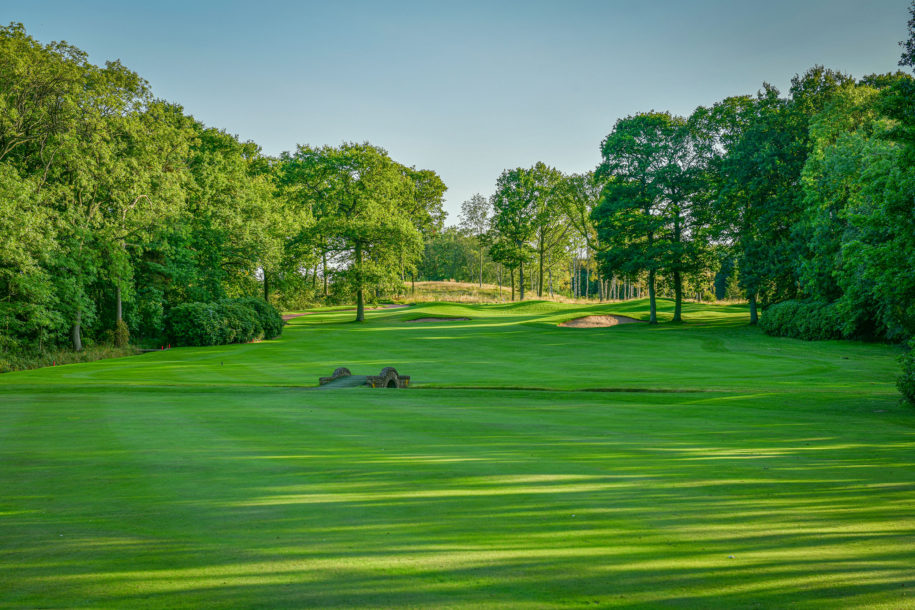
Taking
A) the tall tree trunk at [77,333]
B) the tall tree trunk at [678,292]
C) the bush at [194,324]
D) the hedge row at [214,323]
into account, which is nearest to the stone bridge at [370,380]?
the bush at [194,324]

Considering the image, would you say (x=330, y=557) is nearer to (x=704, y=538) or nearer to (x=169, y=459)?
(x=704, y=538)

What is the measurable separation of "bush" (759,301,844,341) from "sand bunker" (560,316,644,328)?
40.7ft

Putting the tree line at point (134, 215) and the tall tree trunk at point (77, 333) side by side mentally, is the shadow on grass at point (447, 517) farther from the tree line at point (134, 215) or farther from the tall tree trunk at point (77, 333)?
the tall tree trunk at point (77, 333)

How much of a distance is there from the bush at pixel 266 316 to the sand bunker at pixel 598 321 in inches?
951

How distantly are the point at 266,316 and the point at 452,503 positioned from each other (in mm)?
37984

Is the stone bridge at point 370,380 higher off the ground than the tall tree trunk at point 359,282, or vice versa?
the tall tree trunk at point 359,282

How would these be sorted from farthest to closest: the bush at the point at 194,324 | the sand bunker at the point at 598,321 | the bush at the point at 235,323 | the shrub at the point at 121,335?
the sand bunker at the point at 598,321, the bush at the point at 235,323, the bush at the point at 194,324, the shrub at the point at 121,335

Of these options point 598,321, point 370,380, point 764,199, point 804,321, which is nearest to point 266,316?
point 370,380

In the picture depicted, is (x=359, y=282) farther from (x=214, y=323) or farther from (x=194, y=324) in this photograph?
(x=194, y=324)

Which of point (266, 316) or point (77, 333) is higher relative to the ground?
point (266, 316)

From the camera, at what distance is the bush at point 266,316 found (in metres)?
40.8

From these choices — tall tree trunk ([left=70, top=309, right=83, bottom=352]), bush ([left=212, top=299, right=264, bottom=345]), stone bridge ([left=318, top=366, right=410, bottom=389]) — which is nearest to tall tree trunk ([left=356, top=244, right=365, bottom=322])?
bush ([left=212, top=299, right=264, bottom=345])

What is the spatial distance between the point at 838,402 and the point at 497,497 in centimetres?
1349

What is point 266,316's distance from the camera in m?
41.0
